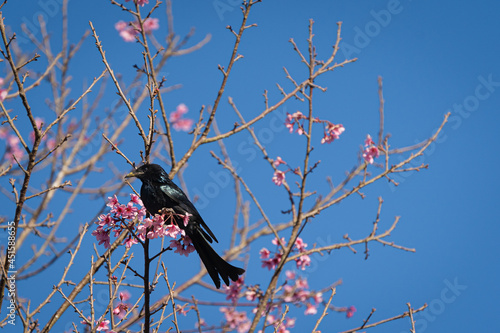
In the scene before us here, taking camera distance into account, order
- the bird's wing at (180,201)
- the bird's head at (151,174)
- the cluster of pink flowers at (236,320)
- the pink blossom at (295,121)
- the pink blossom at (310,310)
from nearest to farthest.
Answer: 1. the bird's wing at (180,201)
2. the bird's head at (151,174)
3. the pink blossom at (295,121)
4. the pink blossom at (310,310)
5. the cluster of pink flowers at (236,320)

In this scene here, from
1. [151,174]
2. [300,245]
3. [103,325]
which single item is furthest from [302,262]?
[103,325]

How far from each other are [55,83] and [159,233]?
4.54 meters

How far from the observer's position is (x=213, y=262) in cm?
290

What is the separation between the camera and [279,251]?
13.6ft

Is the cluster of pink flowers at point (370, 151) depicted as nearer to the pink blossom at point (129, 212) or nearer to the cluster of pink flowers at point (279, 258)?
the cluster of pink flowers at point (279, 258)

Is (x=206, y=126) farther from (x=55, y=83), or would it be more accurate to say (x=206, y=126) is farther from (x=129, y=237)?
(x=55, y=83)

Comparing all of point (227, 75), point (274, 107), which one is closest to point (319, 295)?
point (274, 107)

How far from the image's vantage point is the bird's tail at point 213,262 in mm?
2865

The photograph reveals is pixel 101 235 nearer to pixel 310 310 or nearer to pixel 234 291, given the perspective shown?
pixel 234 291

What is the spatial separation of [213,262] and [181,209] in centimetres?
39

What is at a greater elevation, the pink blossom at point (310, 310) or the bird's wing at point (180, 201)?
the bird's wing at point (180, 201)

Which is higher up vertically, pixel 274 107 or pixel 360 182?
pixel 274 107

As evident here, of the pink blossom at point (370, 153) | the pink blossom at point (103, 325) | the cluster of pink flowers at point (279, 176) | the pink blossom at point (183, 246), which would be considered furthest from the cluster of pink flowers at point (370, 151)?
the pink blossom at point (103, 325)

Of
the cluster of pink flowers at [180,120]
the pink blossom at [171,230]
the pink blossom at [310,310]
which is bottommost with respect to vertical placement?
the pink blossom at [171,230]
